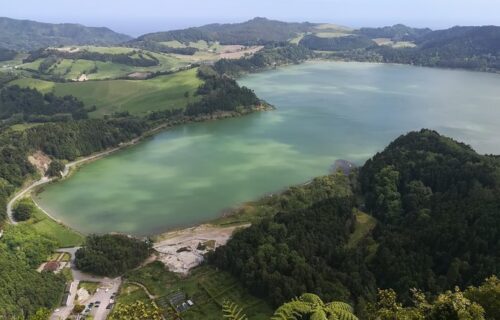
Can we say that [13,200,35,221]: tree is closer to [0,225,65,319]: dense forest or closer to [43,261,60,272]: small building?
[0,225,65,319]: dense forest

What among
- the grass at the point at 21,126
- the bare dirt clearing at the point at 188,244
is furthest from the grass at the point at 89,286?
the grass at the point at 21,126

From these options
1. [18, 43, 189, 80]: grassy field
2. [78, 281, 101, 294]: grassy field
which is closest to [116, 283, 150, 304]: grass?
[78, 281, 101, 294]: grassy field

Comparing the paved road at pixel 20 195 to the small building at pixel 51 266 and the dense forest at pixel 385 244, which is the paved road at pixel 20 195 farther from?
the dense forest at pixel 385 244

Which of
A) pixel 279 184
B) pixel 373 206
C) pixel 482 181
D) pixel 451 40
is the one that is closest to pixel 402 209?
pixel 373 206

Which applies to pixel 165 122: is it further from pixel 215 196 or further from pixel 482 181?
pixel 482 181

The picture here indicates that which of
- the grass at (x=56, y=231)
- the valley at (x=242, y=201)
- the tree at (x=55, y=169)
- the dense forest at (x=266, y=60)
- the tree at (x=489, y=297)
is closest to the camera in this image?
the tree at (x=489, y=297)

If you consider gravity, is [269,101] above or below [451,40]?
below

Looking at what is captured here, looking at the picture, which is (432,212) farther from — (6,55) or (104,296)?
(6,55)
